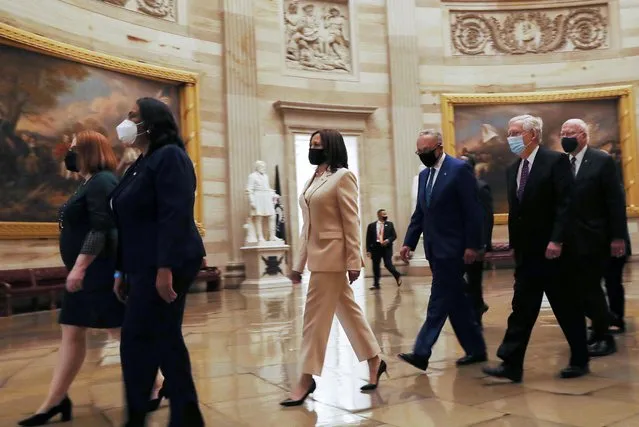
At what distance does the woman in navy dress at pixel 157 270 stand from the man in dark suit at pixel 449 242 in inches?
75.4

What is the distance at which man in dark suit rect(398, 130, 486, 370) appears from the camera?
4383 mm

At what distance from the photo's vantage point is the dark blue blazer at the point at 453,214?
4.43m

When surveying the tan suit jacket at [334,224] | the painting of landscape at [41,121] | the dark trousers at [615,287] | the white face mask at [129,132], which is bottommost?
the dark trousers at [615,287]

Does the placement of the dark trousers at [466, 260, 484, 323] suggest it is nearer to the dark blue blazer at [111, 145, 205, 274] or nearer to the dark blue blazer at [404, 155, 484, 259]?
the dark blue blazer at [404, 155, 484, 259]

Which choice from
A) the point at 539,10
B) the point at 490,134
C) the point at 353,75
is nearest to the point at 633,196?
the point at 490,134

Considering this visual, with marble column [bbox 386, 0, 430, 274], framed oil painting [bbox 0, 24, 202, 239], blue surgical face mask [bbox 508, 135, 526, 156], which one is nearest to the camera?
blue surgical face mask [bbox 508, 135, 526, 156]

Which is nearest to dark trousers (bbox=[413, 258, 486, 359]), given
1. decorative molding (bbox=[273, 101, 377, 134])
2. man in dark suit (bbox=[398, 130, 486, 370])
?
man in dark suit (bbox=[398, 130, 486, 370])

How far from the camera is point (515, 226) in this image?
13.5 ft

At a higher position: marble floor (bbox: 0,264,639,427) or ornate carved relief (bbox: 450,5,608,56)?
ornate carved relief (bbox: 450,5,608,56)

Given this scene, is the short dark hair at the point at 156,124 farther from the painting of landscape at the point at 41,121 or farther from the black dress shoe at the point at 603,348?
the painting of landscape at the point at 41,121

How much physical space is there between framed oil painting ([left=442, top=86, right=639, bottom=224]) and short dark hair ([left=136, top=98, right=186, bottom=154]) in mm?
15009

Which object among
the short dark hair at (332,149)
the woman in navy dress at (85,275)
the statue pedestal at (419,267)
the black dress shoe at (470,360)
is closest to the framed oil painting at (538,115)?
the statue pedestal at (419,267)

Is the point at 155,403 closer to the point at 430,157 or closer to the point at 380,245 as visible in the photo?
the point at 430,157

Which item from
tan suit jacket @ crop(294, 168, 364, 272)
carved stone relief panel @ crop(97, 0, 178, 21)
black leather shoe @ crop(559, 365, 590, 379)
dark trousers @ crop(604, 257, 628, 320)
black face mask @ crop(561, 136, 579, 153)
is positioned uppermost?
carved stone relief panel @ crop(97, 0, 178, 21)
